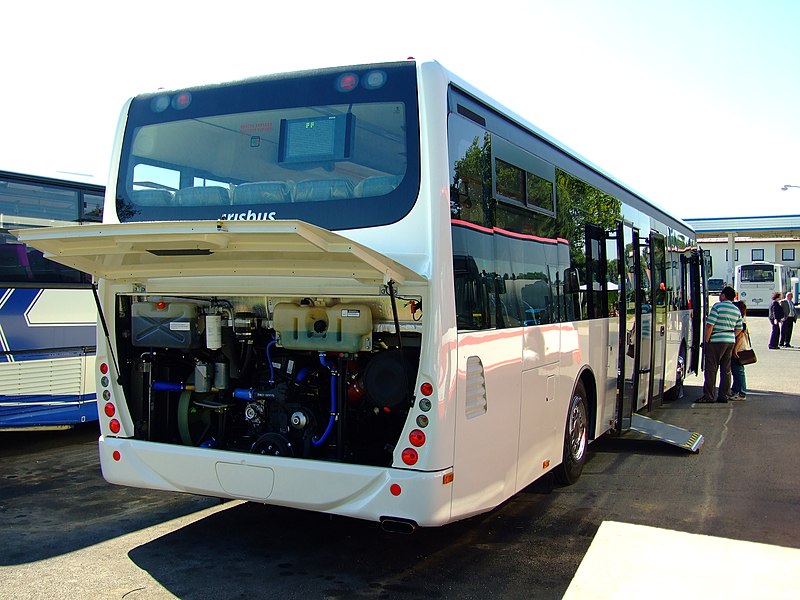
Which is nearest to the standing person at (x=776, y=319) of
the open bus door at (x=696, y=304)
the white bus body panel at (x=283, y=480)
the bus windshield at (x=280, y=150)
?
the open bus door at (x=696, y=304)

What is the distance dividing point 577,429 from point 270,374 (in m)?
3.30

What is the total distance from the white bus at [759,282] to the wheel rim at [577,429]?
45144mm

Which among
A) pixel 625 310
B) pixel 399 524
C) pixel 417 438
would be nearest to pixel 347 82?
pixel 417 438

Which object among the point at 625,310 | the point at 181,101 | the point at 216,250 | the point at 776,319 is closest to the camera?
the point at 216,250

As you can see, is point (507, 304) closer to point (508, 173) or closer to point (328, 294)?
point (508, 173)

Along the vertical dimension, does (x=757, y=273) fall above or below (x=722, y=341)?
above

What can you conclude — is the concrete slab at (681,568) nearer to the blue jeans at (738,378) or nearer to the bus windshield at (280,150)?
the bus windshield at (280,150)

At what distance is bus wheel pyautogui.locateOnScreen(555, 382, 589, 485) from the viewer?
7.29m

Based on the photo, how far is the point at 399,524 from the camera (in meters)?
4.82

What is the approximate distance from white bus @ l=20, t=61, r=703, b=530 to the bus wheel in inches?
21.8

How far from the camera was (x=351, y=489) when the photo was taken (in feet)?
16.1

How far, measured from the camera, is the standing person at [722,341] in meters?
13.3

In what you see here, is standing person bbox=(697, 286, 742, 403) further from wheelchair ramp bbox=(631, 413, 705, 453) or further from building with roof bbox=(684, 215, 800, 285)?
building with roof bbox=(684, 215, 800, 285)

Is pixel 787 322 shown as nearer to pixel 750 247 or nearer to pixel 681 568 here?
pixel 681 568
